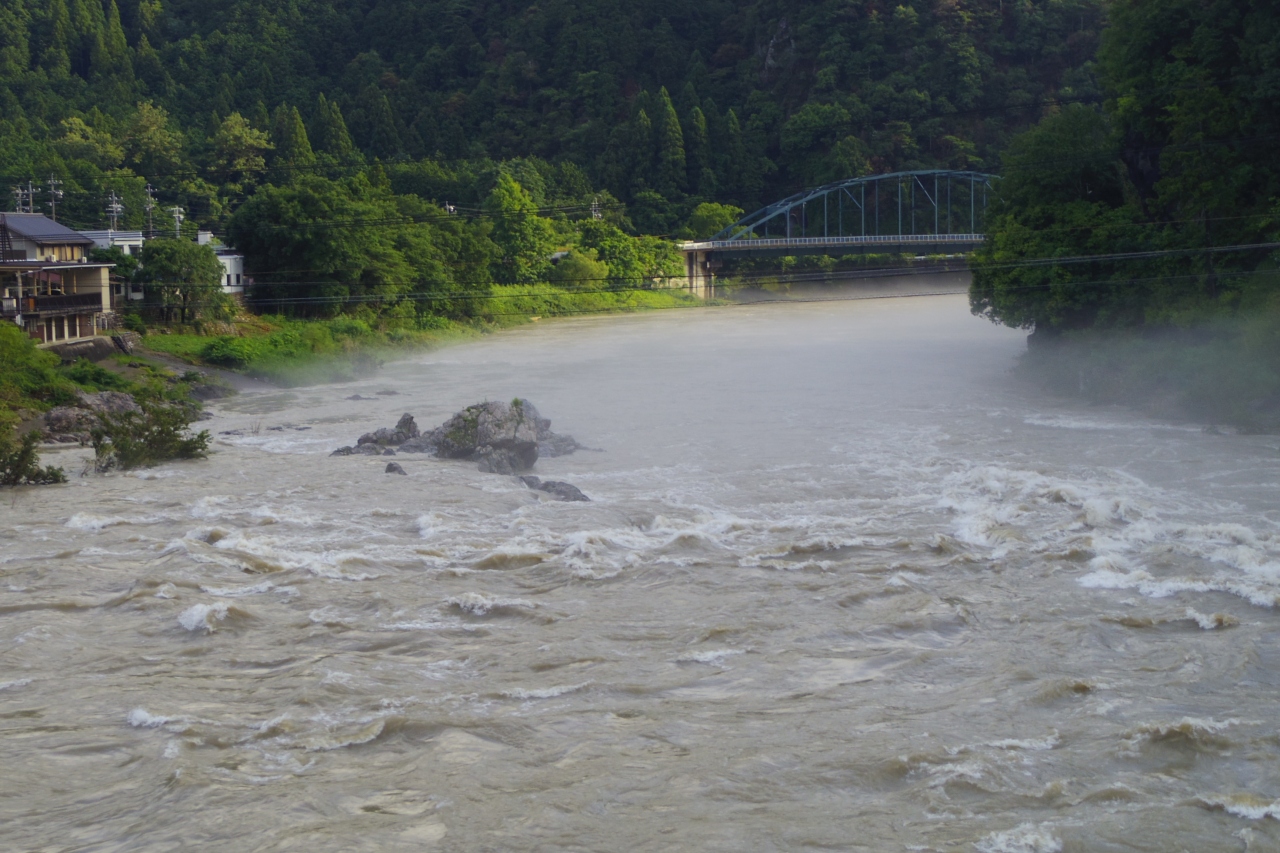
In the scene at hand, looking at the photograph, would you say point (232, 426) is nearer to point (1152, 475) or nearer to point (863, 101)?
point (1152, 475)

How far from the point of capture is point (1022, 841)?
7992 millimetres

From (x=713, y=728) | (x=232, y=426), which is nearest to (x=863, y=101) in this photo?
(x=232, y=426)

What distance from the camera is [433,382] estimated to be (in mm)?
32969

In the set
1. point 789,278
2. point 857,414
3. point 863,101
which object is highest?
point 863,101

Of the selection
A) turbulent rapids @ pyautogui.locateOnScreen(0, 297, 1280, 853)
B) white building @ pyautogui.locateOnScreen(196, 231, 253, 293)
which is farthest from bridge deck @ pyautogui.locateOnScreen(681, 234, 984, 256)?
turbulent rapids @ pyautogui.locateOnScreen(0, 297, 1280, 853)

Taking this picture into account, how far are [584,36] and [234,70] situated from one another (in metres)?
27.8

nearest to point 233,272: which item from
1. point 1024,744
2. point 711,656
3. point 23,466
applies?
point 23,466

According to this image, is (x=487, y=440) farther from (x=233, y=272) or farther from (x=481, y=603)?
(x=233, y=272)

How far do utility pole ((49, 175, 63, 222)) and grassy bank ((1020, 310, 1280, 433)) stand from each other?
39136 mm

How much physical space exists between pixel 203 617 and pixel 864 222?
226 ft

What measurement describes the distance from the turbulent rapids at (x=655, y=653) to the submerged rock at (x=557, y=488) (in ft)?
0.79

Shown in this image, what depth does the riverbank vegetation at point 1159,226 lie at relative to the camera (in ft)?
79.4

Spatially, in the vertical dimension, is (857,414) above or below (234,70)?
below

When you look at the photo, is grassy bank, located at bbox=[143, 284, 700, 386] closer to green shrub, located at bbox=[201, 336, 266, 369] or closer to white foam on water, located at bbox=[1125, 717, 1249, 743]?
green shrub, located at bbox=[201, 336, 266, 369]
